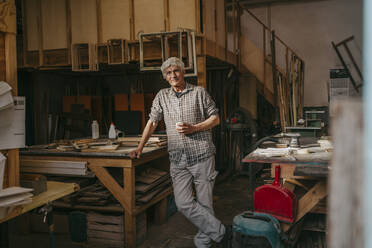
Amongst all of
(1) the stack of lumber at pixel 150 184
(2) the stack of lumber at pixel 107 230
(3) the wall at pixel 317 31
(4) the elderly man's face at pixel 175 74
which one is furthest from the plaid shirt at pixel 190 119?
(3) the wall at pixel 317 31

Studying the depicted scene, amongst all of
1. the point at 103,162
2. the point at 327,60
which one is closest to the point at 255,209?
the point at 103,162

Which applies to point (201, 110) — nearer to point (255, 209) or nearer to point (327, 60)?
point (255, 209)

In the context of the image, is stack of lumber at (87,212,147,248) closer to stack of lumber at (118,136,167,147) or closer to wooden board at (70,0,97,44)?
stack of lumber at (118,136,167,147)

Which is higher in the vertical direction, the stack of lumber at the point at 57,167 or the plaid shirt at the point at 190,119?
the plaid shirt at the point at 190,119

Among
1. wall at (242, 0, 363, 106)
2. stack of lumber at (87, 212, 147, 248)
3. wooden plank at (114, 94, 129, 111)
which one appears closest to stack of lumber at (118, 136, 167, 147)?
stack of lumber at (87, 212, 147, 248)

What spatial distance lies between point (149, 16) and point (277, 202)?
427 centimetres

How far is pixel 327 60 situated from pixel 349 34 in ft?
3.11

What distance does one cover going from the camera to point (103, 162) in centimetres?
418

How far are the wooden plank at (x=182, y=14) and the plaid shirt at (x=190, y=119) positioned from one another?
2542 mm

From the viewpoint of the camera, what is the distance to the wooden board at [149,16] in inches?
242

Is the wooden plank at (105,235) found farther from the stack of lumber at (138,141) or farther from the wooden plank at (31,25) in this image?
the wooden plank at (31,25)

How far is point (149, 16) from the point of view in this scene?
6188 mm

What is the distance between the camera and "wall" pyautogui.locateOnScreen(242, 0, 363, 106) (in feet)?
32.7

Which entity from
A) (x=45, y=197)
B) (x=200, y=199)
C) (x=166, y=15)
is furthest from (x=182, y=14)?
(x=45, y=197)
